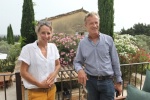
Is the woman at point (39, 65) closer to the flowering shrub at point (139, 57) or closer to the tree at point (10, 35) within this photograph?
the flowering shrub at point (139, 57)

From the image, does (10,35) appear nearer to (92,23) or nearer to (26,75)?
(26,75)

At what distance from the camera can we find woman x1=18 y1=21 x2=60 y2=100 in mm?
2162

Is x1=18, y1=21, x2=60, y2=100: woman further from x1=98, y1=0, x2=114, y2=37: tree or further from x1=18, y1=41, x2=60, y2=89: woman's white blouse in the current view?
x1=98, y1=0, x2=114, y2=37: tree

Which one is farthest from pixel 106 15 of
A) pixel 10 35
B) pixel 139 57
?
pixel 10 35

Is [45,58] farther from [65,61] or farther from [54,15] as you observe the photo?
[54,15]

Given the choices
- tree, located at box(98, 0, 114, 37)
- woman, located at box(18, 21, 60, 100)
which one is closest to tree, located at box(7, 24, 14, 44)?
tree, located at box(98, 0, 114, 37)

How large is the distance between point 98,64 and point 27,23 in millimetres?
7418

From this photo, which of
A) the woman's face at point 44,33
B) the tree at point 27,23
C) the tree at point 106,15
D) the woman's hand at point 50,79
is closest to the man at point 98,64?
the woman's hand at point 50,79

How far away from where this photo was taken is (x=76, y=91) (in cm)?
623

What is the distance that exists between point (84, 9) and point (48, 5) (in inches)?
117

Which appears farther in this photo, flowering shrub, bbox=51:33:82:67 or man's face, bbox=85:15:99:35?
flowering shrub, bbox=51:33:82:67

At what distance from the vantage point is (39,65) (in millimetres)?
2172

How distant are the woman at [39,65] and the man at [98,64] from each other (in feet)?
1.02

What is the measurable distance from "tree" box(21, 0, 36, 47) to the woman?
23.6 feet
